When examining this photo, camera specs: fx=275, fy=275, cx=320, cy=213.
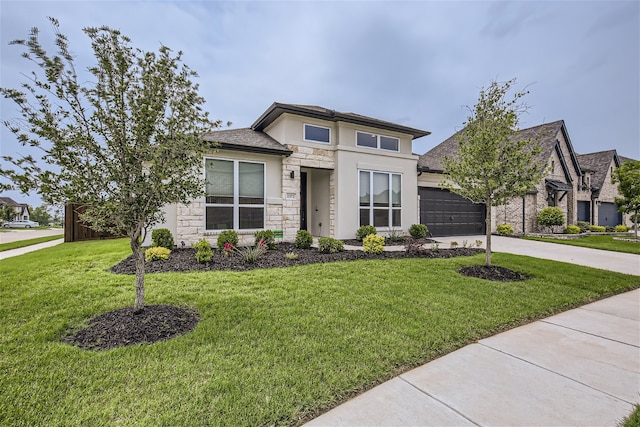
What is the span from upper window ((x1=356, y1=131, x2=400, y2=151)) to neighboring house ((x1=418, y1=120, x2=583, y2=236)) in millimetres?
1804

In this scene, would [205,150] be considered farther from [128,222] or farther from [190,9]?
[190,9]

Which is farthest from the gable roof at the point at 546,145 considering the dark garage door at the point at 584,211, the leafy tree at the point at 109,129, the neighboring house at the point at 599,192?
the leafy tree at the point at 109,129

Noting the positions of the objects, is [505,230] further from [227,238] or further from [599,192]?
[227,238]

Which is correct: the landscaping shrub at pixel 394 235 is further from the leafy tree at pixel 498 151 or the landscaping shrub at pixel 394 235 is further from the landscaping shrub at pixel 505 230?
the landscaping shrub at pixel 505 230

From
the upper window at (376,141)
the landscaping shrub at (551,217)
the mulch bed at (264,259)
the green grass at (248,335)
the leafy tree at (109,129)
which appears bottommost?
the green grass at (248,335)

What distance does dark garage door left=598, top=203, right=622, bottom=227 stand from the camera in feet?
72.9

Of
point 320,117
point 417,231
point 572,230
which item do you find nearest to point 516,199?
point 572,230

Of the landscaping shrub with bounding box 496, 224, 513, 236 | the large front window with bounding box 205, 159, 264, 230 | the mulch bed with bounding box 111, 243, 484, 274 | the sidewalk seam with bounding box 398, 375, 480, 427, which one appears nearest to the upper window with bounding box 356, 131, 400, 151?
the large front window with bounding box 205, 159, 264, 230

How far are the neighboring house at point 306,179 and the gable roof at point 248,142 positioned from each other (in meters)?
0.04

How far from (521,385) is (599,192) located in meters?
28.1

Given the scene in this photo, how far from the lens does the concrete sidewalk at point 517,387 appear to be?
2.13m

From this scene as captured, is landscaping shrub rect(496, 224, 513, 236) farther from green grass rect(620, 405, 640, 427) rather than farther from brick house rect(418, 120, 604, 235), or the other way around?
green grass rect(620, 405, 640, 427)

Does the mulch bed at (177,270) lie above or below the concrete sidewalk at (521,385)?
above

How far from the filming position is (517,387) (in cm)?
252
